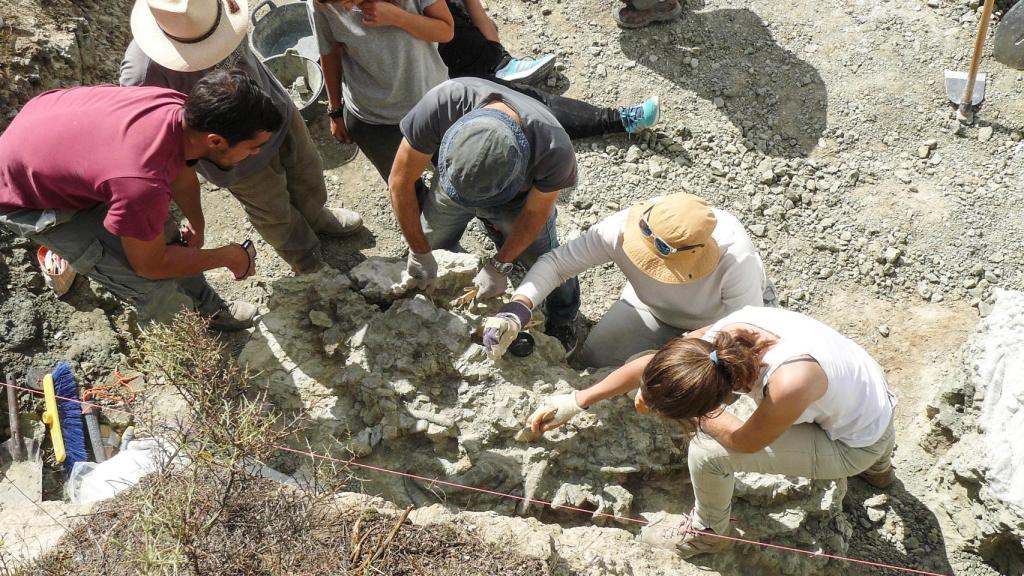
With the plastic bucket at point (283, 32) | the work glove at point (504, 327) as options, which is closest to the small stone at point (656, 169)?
the work glove at point (504, 327)

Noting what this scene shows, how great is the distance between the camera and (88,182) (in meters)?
2.59

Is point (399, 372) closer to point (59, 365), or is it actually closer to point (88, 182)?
point (88, 182)

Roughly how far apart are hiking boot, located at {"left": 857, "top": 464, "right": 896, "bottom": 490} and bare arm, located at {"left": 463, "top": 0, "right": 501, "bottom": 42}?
323 centimetres

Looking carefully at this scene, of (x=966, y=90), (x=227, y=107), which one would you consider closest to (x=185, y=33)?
(x=227, y=107)

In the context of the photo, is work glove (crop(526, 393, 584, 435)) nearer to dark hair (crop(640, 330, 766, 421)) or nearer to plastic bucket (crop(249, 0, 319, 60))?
dark hair (crop(640, 330, 766, 421))

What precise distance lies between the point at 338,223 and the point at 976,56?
436 centimetres

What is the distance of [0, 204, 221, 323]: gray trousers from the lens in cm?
273

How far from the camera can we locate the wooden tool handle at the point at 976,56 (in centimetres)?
433

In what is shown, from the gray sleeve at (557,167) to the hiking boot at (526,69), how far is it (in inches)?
94.7

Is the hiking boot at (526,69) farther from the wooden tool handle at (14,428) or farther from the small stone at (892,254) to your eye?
the wooden tool handle at (14,428)

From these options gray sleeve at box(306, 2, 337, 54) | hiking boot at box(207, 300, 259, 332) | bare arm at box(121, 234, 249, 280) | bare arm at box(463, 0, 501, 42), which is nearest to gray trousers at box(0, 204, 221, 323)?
bare arm at box(121, 234, 249, 280)

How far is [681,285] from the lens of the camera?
2996mm

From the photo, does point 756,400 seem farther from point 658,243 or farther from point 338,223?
point 338,223

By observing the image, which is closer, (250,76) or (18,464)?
(250,76)
